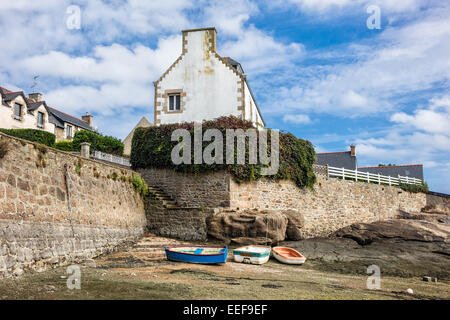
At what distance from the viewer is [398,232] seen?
18.2m

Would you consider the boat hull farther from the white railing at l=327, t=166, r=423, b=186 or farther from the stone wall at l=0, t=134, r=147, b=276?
the white railing at l=327, t=166, r=423, b=186

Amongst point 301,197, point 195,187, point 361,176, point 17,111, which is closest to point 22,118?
point 17,111

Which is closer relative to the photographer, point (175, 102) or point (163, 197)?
point (163, 197)

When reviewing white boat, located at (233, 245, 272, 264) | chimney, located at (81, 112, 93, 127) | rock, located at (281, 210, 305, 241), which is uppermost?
chimney, located at (81, 112, 93, 127)

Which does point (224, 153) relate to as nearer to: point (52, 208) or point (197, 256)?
point (197, 256)

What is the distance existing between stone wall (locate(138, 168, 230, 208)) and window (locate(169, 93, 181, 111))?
467 cm

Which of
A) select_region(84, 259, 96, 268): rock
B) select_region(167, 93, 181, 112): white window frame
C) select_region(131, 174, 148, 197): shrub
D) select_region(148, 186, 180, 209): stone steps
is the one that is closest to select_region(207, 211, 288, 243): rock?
select_region(148, 186, 180, 209): stone steps

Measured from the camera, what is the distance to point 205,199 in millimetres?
17078

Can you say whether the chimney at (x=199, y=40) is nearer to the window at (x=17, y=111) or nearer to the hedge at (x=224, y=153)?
the hedge at (x=224, y=153)

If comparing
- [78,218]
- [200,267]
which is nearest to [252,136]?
[200,267]

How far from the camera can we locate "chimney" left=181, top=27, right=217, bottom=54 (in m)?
21.5

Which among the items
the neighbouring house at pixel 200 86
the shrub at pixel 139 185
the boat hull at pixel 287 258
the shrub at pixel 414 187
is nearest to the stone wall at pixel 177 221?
the shrub at pixel 139 185

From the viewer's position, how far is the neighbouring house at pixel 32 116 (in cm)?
3017

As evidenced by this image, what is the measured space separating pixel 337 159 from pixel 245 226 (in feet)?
72.2
